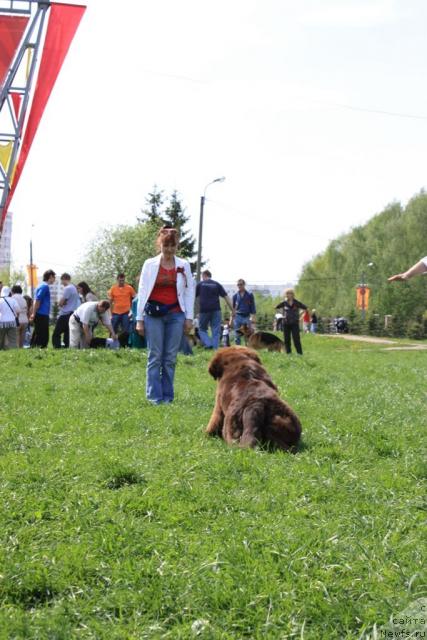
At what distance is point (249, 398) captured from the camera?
18.8 feet

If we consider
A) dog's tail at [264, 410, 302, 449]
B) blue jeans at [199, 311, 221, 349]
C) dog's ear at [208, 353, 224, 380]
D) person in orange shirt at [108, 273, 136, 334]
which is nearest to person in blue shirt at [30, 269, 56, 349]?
person in orange shirt at [108, 273, 136, 334]

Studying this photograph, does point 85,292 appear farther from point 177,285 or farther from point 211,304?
point 177,285

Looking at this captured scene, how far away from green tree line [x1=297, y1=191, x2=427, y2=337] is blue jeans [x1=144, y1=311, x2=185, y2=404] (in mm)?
46319

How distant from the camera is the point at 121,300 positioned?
1719 cm

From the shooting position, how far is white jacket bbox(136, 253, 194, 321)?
26.2ft

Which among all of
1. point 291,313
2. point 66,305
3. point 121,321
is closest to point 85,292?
point 66,305

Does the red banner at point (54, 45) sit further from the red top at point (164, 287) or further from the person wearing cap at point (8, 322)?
the red top at point (164, 287)

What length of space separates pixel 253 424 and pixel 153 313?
9.32ft

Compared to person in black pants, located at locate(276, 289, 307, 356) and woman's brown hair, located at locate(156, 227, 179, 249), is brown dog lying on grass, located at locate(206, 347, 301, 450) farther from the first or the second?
person in black pants, located at locate(276, 289, 307, 356)

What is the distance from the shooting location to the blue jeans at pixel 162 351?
8.09m

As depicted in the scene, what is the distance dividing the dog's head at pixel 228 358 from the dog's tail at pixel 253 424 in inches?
32.0

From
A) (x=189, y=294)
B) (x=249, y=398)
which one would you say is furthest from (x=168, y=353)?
(x=249, y=398)

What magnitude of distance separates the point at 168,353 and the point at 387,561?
5.24 m

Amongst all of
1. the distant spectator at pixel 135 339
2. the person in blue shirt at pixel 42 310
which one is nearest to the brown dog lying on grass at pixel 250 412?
the person in blue shirt at pixel 42 310
